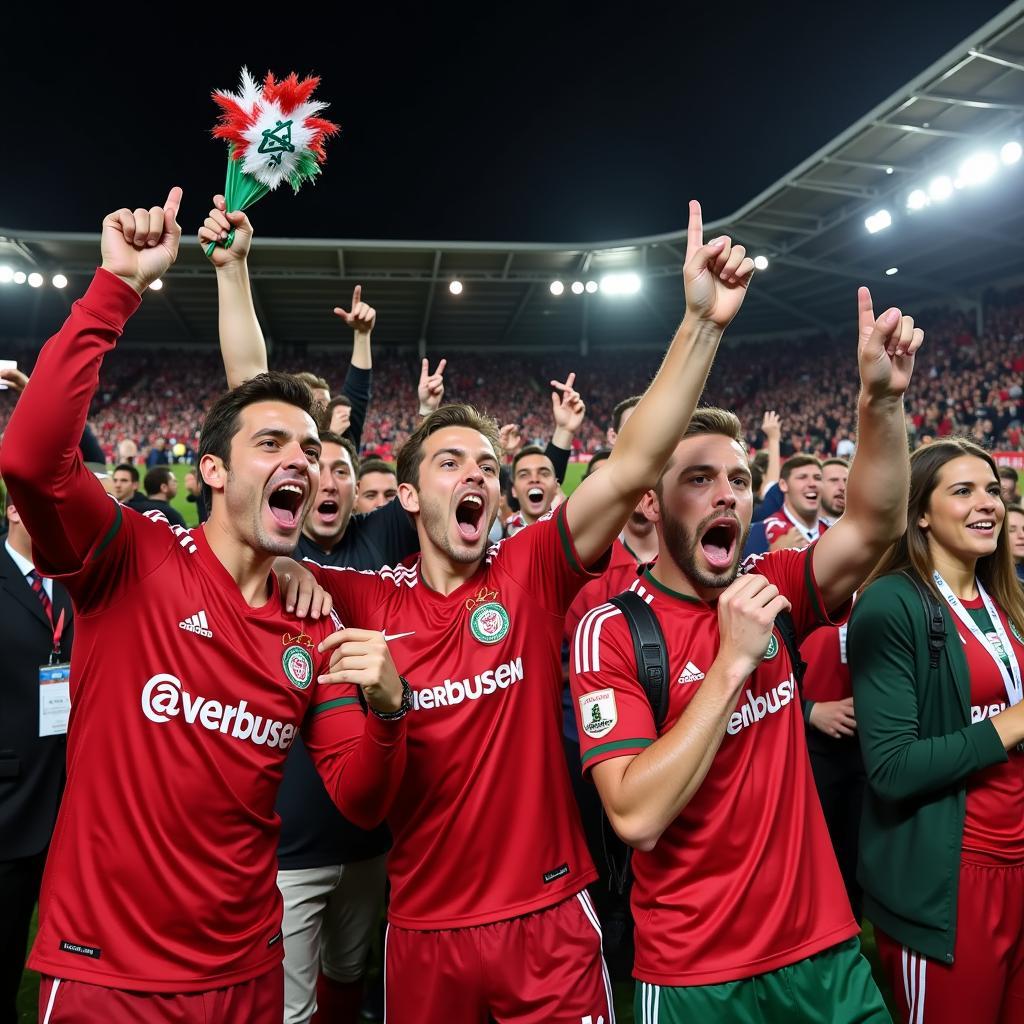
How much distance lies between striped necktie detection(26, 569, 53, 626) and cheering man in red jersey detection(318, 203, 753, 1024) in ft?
4.79

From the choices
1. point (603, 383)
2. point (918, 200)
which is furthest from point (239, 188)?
point (603, 383)

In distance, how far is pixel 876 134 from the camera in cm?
1780

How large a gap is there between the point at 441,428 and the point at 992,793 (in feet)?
7.02

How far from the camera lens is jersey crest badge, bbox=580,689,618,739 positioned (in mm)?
1987

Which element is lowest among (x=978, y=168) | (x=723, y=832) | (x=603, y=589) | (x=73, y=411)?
(x=723, y=832)

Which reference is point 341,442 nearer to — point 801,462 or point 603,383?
point 801,462

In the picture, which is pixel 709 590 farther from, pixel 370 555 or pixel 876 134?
pixel 876 134

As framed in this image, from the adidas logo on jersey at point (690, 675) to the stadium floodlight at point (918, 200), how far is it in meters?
21.5

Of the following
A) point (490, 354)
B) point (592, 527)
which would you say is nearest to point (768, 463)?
point (592, 527)

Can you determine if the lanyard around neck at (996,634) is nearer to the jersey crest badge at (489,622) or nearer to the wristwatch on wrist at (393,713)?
the jersey crest badge at (489,622)

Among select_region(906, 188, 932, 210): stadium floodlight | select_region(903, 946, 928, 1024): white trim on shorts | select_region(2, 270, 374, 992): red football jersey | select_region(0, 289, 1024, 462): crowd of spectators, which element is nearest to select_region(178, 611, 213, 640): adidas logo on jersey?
select_region(2, 270, 374, 992): red football jersey

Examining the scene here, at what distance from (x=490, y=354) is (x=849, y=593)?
34826 millimetres

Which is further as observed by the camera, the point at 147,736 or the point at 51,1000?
the point at 147,736

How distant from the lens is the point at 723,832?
200 cm
